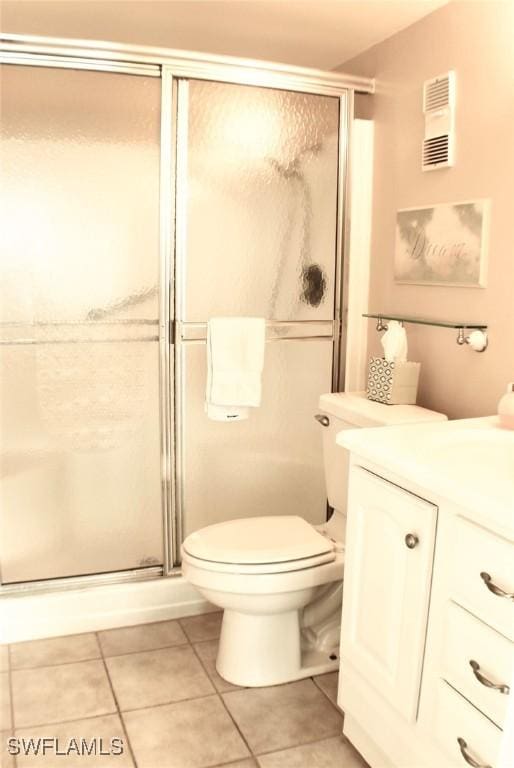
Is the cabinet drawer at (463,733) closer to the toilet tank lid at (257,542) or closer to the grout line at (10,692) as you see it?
the toilet tank lid at (257,542)

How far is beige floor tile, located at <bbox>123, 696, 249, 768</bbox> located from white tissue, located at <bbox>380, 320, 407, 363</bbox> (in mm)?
1205

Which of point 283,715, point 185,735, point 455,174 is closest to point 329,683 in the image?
point 283,715

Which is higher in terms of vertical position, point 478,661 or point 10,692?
point 478,661

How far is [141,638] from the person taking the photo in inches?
96.6

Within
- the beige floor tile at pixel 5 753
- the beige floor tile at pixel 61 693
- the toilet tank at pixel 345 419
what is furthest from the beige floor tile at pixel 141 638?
the toilet tank at pixel 345 419

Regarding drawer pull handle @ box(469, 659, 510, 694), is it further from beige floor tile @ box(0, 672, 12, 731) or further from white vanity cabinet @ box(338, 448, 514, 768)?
beige floor tile @ box(0, 672, 12, 731)

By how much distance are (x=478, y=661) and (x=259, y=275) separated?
1.56 metres

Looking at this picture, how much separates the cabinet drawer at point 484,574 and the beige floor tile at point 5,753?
48.5 inches

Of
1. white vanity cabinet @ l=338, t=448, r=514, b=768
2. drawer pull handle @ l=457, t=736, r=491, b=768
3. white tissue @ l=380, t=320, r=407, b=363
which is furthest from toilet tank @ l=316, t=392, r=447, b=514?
drawer pull handle @ l=457, t=736, r=491, b=768

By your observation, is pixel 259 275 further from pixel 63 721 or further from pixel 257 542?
pixel 63 721

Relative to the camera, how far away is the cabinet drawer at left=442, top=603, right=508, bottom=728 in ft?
4.28

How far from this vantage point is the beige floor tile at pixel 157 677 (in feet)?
6.93

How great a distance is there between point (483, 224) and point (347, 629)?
1.21m

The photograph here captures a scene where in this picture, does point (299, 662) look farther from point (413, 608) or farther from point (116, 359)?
point (116, 359)
